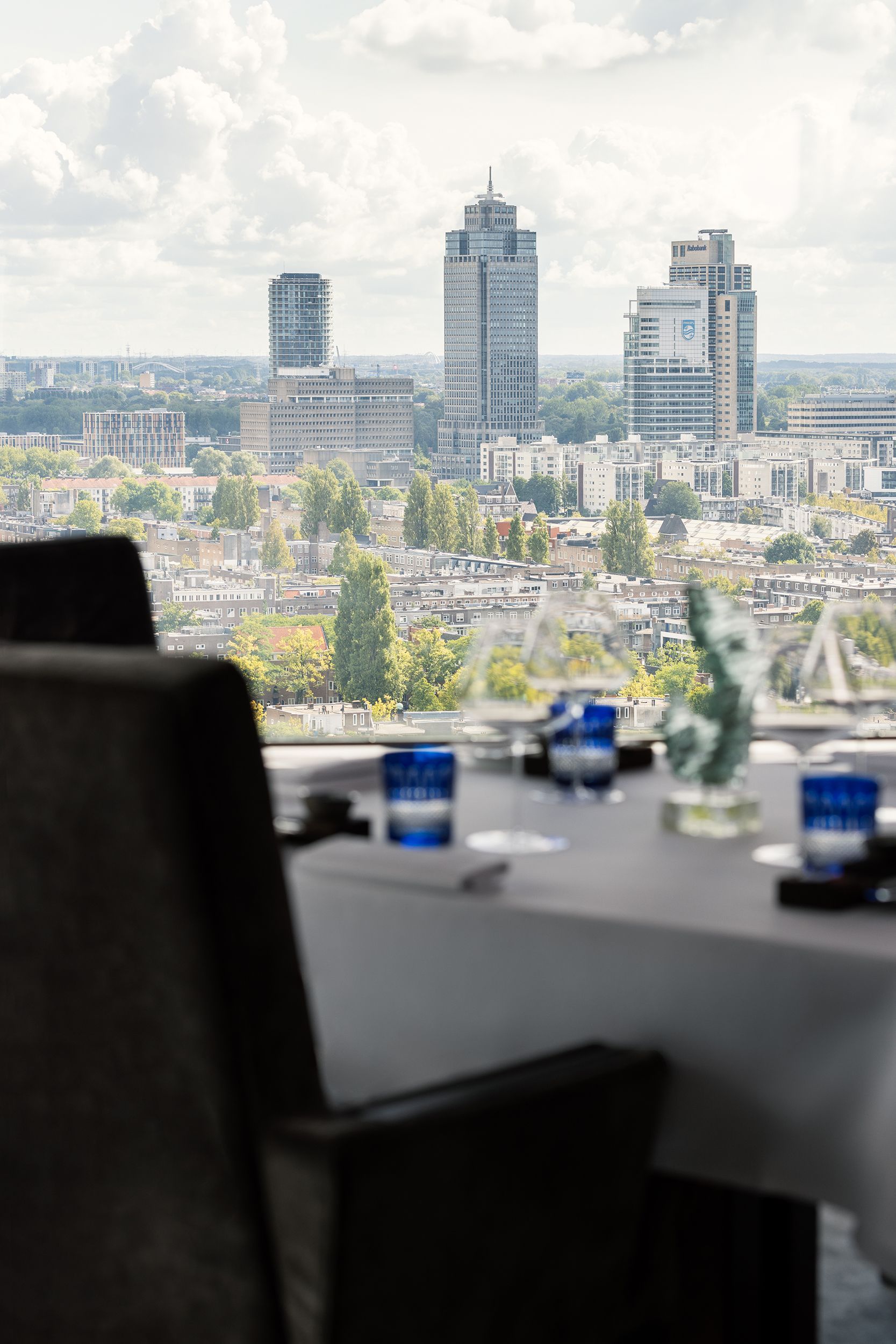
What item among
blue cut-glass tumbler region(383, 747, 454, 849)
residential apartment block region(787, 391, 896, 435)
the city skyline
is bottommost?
blue cut-glass tumbler region(383, 747, 454, 849)

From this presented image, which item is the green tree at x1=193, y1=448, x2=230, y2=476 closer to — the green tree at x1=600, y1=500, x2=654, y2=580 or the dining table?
the green tree at x1=600, y1=500, x2=654, y2=580

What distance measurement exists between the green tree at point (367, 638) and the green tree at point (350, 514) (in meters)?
0.95

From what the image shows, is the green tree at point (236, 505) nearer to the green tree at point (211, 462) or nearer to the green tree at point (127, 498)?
the green tree at point (211, 462)

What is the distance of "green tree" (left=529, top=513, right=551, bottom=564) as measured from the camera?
31375mm

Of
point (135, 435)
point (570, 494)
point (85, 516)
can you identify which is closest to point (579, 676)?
point (135, 435)

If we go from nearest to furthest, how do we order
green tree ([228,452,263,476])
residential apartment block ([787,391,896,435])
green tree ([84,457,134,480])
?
green tree ([84,457,134,480]) < residential apartment block ([787,391,896,435]) < green tree ([228,452,263,476])

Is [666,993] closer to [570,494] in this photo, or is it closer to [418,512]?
[418,512]

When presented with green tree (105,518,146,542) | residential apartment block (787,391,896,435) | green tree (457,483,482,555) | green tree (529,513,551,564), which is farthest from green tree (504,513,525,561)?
green tree (105,518,146,542)

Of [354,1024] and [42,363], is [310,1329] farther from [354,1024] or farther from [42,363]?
[42,363]

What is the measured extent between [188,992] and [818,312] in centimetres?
3459

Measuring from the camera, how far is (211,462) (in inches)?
1226

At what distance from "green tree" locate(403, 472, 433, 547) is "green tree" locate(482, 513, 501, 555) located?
3.98 feet

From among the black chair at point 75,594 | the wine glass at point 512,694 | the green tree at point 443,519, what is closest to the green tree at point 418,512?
the green tree at point 443,519

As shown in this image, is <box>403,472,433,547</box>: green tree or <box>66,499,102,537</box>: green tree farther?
<box>403,472,433,547</box>: green tree
